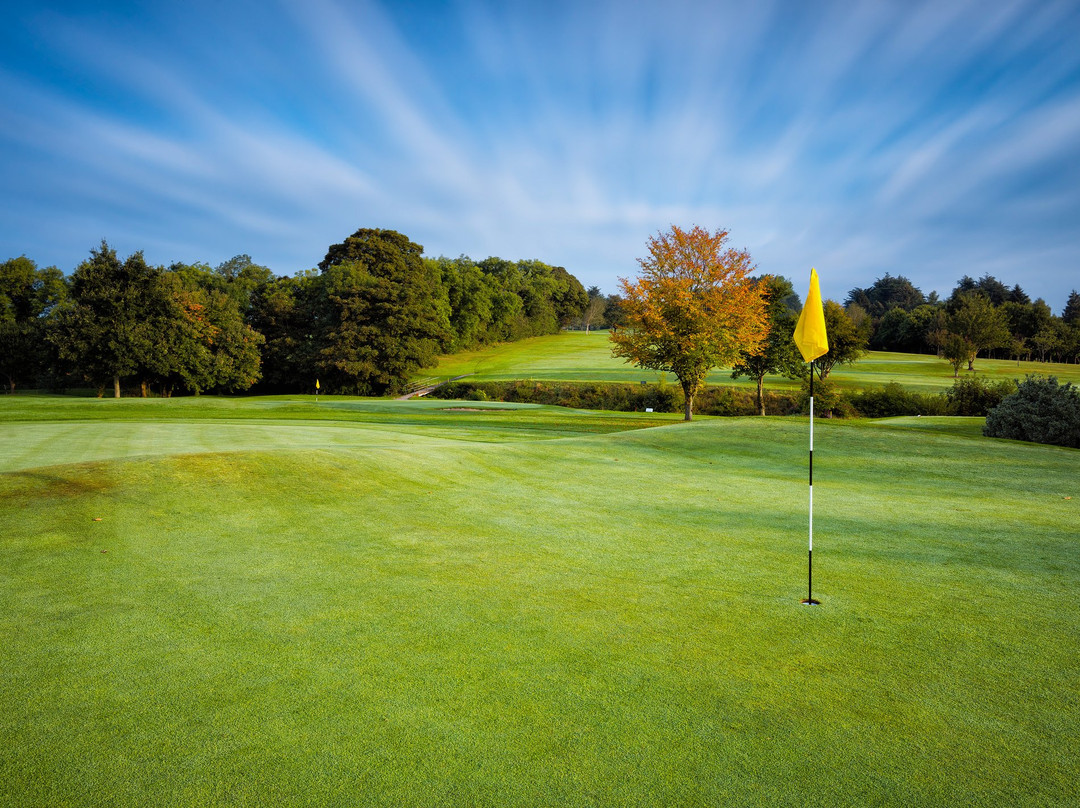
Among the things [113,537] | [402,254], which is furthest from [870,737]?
[402,254]

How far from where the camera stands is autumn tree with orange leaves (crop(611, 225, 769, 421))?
2922cm

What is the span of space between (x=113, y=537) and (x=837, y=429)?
18298mm

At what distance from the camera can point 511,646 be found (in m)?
4.37

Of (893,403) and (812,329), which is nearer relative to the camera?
(812,329)

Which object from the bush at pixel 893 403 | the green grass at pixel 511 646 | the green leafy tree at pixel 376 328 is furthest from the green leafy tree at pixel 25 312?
the bush at pixel 893 403

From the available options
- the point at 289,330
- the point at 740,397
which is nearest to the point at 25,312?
the point at 289,330

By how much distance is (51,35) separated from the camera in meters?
27.1

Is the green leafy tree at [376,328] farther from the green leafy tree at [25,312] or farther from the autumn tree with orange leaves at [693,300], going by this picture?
the autumn tree with orange leaves at [693,300]

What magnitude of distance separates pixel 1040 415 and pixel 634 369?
41054 mm

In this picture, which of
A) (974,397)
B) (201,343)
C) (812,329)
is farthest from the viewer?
(201,343)

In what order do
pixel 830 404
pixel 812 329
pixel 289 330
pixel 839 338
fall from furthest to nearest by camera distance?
pixel 289 330, pixel 839 338, pixel 830 404, pixel 812 329

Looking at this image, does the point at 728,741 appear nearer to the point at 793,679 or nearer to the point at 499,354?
the point at 793,679

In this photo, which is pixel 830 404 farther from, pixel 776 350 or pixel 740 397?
pixel 740 397

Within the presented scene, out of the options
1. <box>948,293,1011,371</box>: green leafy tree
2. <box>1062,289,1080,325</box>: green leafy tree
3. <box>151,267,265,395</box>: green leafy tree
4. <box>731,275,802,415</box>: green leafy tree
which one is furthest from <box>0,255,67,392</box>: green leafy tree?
<box>1062,289,1080,325</box>: green leafy tree
